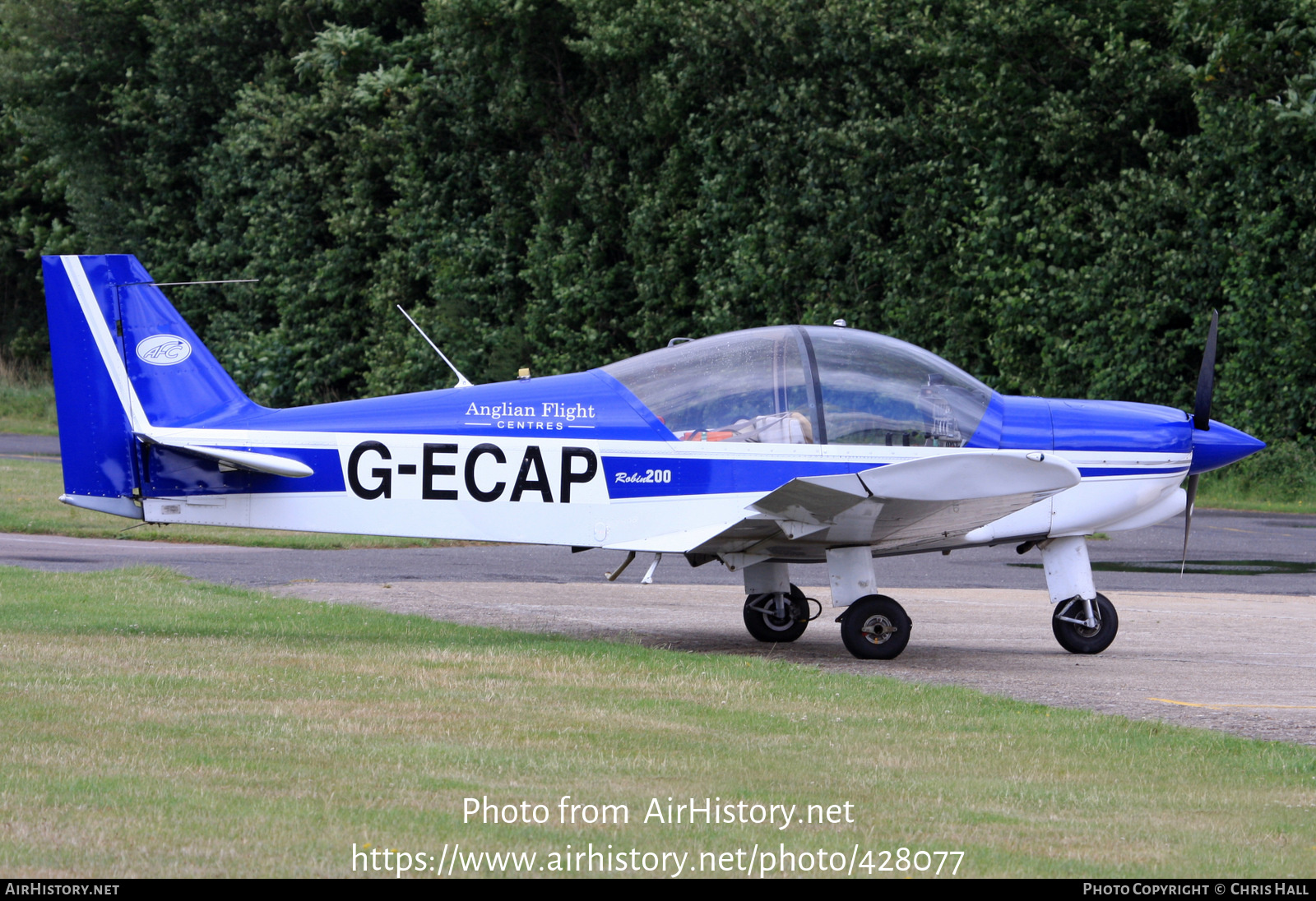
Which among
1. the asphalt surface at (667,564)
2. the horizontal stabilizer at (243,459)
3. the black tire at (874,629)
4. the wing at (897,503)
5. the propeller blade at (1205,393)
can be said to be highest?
the propeller blade at (1205,393)

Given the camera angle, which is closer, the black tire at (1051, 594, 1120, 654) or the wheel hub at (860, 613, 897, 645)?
the wheel hub at (860, 613, 897, 645)

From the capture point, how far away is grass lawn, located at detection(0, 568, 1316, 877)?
484cm

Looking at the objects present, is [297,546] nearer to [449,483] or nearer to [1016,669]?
[449,483]

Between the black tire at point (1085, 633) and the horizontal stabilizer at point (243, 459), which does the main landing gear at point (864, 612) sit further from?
the horizontal stabilizer at point (243, 459)

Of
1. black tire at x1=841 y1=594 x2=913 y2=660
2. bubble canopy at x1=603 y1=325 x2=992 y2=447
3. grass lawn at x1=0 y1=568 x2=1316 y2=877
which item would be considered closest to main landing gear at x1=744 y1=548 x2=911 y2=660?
black tire at x1=841 y1=594 x2=913 y2=660

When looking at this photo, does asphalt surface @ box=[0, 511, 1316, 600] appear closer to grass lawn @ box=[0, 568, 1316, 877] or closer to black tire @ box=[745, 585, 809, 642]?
black tire @ box=[745, 585, 809, 642]

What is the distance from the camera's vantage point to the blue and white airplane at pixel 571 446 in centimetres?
928

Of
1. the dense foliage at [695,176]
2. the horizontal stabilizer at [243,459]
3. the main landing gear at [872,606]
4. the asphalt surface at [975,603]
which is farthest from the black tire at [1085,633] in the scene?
the dense foliage at [695,176]

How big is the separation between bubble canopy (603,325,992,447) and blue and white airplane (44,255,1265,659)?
1 cm

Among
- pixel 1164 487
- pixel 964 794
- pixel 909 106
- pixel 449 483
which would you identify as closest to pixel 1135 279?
pixel 909 106

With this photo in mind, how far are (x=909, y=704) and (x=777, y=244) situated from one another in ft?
63.0

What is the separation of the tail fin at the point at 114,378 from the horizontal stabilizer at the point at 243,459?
180 millimetres

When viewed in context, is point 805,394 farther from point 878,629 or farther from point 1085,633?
point 1085,633

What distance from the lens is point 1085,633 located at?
10273 mm
